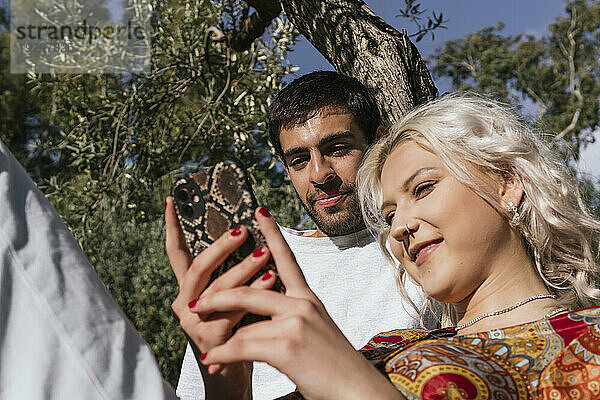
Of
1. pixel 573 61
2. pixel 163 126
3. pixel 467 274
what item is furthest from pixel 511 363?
pixel 573 61

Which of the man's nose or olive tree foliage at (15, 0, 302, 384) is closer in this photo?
the man's nose

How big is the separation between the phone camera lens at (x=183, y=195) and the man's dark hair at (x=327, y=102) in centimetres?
150

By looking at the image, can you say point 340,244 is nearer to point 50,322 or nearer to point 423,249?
point 423,249

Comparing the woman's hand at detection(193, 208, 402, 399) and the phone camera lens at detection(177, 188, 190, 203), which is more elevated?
the phone camera lens at detection(177, 188, 190, 203)

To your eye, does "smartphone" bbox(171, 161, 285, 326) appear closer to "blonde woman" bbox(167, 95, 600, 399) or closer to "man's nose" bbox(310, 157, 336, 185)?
"blonde woman" bbox(167, 95, 600, 399)

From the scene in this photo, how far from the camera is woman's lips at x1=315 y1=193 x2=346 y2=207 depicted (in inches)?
114

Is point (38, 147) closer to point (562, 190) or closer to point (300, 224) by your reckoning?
point (300, 224)

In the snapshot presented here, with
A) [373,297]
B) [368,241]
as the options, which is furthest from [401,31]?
[373,297]

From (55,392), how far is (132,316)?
5.41 m

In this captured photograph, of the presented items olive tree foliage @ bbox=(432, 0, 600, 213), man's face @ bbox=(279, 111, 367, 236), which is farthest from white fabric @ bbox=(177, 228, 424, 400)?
olive tree foliage @ bbox=(432, 0, 600, 213)

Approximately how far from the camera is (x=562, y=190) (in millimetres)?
1998

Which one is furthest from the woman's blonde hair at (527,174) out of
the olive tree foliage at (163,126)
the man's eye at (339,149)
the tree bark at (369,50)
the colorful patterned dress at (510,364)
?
the olive tree foliage at (163,126)

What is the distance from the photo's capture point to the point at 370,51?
322cm

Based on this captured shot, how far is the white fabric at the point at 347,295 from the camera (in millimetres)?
2748
